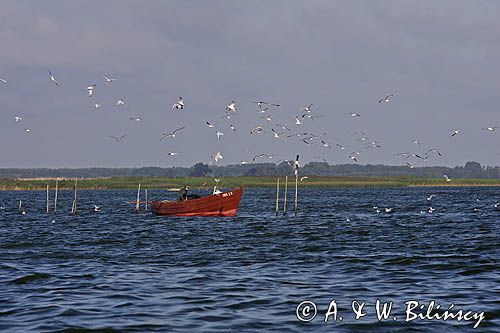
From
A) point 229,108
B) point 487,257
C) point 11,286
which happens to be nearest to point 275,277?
point 11,286

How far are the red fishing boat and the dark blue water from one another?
16.2 meters

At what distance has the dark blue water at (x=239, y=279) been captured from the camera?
58.9ft

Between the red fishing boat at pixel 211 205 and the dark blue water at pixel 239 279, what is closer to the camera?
the dark blue water at pixel 239 279

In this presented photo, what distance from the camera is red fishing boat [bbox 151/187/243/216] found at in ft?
201

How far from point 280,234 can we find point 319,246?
8.46m

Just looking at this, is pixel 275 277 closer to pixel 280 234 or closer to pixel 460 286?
pixel 460 286

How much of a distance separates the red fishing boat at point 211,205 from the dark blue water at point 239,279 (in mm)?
16196

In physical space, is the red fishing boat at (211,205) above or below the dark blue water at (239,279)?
above

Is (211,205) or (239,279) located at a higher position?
(211,205)

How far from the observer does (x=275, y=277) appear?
24844 mm

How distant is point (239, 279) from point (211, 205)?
37092mm

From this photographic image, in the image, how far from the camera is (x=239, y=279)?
24.5 m

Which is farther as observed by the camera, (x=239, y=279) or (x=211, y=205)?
(x=211, y=205)

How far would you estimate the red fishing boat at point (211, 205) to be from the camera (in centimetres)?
6128
